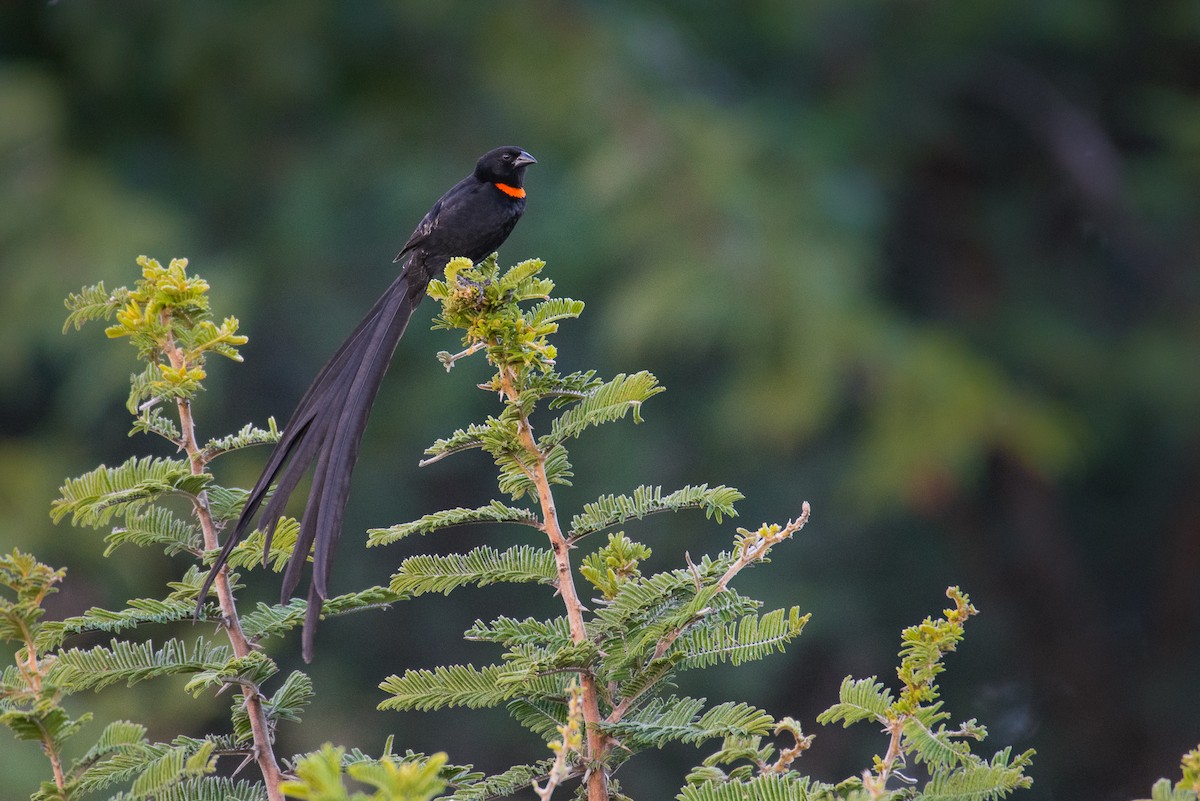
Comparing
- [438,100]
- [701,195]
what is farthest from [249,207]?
[701,195]

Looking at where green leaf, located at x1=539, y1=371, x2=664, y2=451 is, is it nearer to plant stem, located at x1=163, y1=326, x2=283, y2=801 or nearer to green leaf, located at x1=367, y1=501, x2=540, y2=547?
green leaf, located at x1=367, y1=501, x2=540, y2=547

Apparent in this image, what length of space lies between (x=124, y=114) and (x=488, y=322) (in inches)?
317

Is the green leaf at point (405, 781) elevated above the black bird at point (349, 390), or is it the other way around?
the black bird at point (349, 390)

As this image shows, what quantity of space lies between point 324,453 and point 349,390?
21 cm

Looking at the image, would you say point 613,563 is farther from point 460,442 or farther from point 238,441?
point 238,441

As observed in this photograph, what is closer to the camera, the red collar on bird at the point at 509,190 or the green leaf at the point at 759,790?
the green leaf at the point at 759,790

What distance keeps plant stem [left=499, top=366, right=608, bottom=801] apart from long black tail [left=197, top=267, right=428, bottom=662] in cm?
25

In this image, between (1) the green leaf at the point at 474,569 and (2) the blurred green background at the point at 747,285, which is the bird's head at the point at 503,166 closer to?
(1) the green leaf at the point at 474,569

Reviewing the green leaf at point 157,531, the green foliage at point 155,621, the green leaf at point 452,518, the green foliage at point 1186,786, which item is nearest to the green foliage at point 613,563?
the green leaf at point 452,518

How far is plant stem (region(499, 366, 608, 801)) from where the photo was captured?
1.38 m

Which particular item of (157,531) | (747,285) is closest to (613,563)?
(157,531)

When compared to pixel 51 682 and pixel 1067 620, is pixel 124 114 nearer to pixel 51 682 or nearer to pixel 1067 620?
pixel 1067 620

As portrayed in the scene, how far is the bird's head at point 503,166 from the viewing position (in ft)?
9.98

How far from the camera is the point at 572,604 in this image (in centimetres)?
140
